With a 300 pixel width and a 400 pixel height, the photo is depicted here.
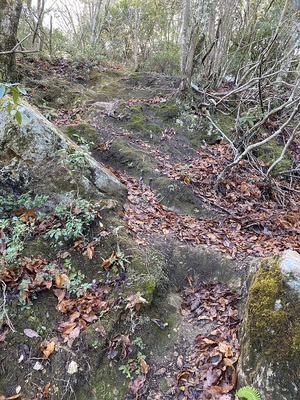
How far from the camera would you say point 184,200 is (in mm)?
5207

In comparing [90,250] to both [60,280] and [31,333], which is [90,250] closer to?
[60,280]

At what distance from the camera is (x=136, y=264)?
137 inches

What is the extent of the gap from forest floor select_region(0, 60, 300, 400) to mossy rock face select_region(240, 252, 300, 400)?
0.25 m

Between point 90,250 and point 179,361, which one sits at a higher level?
point 90,250

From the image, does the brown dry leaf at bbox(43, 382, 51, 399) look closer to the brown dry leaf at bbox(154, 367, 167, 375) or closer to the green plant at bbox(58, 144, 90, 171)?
the brown dry leaf at bbox(154, 367, 167, 375)

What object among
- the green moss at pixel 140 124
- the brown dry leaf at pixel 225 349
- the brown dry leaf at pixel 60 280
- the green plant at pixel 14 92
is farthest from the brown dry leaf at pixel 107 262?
the green moss at pixel 140 124

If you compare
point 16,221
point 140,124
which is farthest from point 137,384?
point 140,124

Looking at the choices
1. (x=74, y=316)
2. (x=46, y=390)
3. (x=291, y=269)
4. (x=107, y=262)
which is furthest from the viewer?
(x=107, y=262)

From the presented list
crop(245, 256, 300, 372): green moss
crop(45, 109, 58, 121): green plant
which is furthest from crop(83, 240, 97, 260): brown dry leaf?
crop(45, 109, 58, 121): green plant

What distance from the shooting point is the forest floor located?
2.74 metres

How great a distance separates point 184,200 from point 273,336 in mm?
3094

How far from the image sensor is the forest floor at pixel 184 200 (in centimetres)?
274

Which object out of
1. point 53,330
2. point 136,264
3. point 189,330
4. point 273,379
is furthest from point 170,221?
point 273,379

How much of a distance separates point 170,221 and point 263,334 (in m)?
2.41
